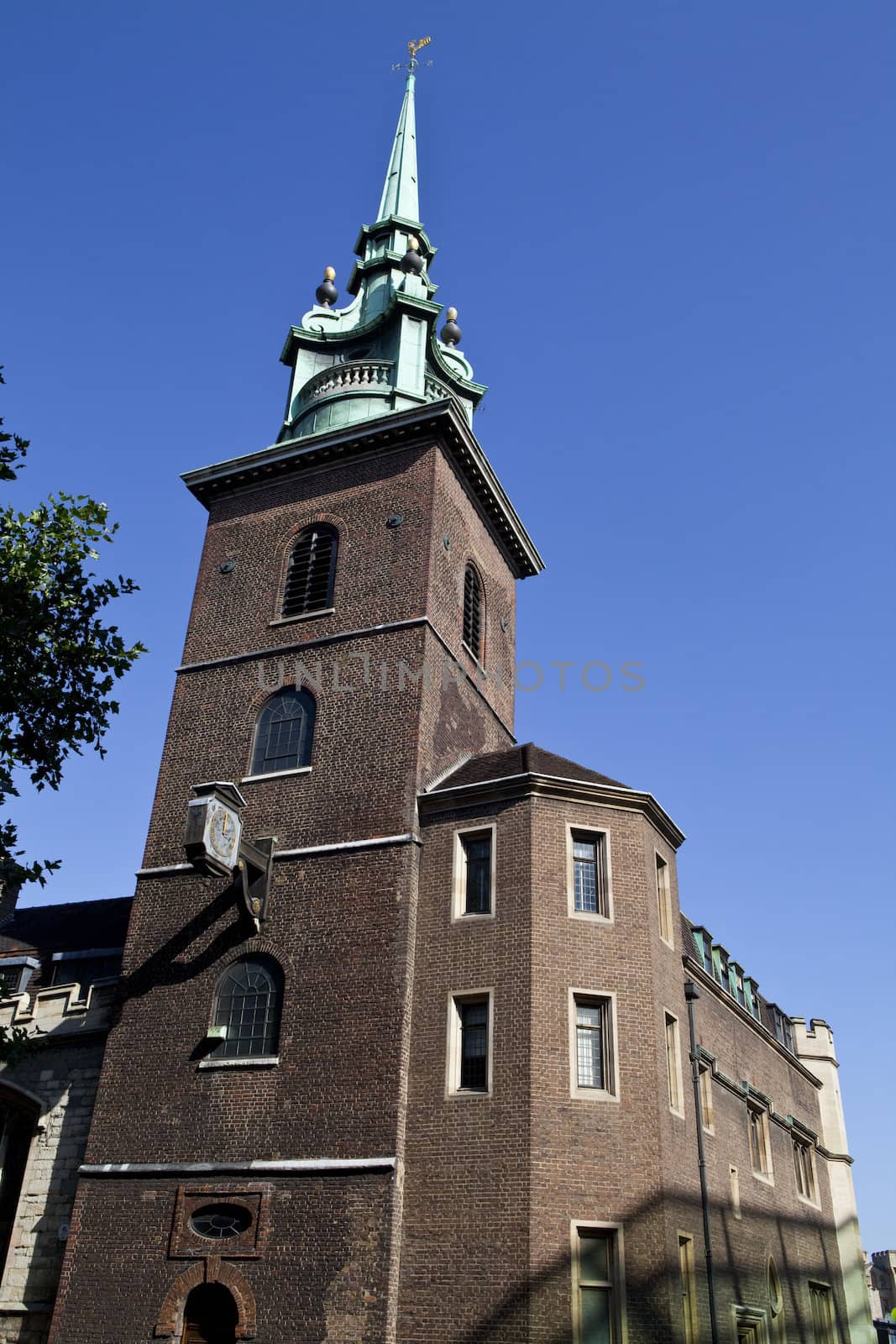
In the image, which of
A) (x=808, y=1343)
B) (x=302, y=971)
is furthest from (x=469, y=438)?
(x=808, y=1343)

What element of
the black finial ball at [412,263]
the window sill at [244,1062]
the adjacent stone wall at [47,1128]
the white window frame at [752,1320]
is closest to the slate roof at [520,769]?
the window sill at [244,1062]

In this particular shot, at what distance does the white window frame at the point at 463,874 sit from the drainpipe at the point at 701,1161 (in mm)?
5410

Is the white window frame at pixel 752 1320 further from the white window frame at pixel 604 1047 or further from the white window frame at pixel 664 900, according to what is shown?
the white window frame at pixel 664 900

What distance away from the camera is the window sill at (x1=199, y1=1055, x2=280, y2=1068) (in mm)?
22453

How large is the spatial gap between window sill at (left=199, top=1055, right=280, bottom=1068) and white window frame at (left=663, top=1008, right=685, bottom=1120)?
741 cm

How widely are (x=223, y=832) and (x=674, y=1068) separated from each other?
33.0ft

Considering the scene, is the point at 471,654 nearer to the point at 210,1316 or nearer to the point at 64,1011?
the point at 64,1011

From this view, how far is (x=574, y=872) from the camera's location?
23.3 m

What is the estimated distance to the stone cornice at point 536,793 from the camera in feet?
77.6

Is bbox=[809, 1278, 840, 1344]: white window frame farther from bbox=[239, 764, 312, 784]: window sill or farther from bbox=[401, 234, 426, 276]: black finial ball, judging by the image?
bbox=[401, 234, 426, 276]: black finial ball

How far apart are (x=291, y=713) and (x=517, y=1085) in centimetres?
1013

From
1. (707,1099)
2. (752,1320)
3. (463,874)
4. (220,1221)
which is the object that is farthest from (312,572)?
(752,1320)

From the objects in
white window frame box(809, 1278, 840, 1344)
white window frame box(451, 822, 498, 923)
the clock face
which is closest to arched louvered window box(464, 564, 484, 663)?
white window frame box(451, 822, 498, 923)

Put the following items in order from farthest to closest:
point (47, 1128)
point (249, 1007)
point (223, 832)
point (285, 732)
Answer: point (285, 732) < point (47, 1128) < point (249, 1007) < point (223, 832)
